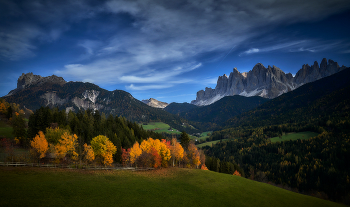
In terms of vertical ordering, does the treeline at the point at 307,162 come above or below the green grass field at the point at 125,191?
below

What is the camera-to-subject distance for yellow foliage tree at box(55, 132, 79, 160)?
47.9m

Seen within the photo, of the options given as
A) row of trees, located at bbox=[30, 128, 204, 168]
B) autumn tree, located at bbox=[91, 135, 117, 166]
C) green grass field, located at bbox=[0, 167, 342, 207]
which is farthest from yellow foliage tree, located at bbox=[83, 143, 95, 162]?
green grass field, located at bbox=[0, 167, 342, 207]

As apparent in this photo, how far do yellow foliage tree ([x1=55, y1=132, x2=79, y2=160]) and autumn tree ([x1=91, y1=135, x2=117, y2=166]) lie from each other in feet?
19.8

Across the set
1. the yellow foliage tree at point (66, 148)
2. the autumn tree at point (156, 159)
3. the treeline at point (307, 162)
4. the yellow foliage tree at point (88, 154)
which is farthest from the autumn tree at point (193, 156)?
the treeline at point (307, 162)

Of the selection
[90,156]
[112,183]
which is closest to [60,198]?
[112,183]

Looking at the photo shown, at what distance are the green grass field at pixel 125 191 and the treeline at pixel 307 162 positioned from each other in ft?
337

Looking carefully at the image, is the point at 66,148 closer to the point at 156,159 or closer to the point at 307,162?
the point at 156,159

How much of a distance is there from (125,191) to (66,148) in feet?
105

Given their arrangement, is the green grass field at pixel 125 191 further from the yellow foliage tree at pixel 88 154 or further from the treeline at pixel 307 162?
the treeline at pixel 307 162

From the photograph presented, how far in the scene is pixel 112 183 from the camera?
107ft

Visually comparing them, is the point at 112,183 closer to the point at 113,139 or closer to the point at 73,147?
the point at 73,147

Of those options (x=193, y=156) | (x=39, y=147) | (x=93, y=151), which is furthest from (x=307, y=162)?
(x=39, y=147)

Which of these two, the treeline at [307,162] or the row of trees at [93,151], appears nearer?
the row of trees at [93,151]

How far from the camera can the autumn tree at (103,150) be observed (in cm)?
5214
